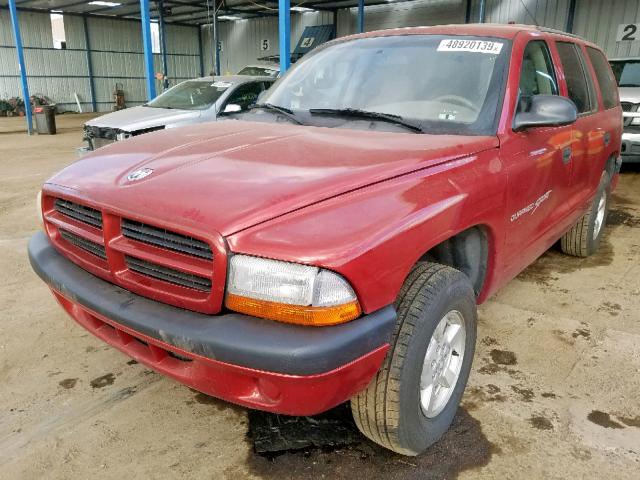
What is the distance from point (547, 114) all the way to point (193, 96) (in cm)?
722

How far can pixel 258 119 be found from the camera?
305cm

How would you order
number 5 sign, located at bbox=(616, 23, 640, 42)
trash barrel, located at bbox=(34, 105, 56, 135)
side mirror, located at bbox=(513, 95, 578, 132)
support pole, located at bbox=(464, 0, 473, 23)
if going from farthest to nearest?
support pole, located at bbox=(464, 0, 473, 23)
trash barrel, located at bbox=(34, 105, 56, 135)
number 5 sign, located at bbox=(616, 23, 640, 42)
side mirror, located at bbox=(513, 95, 578, 132)

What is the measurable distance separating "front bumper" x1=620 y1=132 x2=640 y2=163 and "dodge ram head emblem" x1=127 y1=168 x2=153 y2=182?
757 cm

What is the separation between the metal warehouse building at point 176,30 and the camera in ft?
56.1

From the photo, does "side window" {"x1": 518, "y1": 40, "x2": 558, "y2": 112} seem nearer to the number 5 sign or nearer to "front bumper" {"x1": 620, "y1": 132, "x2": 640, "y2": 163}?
"front bumper" {"x1": 620, "y1": 132, "x2": 640, "y2": 163}

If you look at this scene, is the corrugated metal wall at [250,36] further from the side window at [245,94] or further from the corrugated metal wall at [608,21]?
the side window at [245,94]

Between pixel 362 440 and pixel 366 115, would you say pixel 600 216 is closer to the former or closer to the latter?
pixel 366 115

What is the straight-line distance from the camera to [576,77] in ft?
11.5

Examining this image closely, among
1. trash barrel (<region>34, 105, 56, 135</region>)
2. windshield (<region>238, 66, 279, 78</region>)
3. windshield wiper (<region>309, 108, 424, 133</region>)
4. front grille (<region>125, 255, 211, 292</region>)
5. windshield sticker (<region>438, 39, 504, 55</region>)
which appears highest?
windshield sticker (<region>438, 39, 504, 55</region>)

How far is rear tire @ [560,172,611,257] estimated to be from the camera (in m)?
4.24

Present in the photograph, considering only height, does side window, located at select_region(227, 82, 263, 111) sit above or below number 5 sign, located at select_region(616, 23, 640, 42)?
below

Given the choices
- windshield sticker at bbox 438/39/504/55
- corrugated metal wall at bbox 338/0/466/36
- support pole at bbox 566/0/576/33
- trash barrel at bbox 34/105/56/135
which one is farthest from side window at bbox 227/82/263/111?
corrugated metal wall at bbox 338/0/466/36

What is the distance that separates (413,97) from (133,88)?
2659cm

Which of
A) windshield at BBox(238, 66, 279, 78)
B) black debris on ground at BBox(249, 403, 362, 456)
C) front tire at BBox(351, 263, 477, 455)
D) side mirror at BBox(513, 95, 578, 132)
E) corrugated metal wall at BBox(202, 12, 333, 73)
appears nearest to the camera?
front tire at BBox(351, 263, 477, 455)
